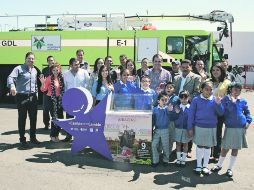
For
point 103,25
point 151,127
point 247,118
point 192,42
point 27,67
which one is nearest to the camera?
point 247,118

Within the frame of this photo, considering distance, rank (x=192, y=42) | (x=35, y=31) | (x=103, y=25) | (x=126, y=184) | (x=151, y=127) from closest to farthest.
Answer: (x=126, y=184) → (x=151, y=127) → (x=192, y=42) → (x=35, y=31) → (x=103, y=25)

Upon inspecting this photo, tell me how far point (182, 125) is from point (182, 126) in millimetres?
22

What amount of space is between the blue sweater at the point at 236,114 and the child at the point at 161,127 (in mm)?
1042

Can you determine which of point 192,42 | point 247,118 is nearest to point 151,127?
point 247,118

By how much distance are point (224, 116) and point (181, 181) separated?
1.31 metres

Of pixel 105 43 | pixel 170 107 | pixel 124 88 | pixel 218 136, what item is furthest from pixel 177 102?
pixel 105 43

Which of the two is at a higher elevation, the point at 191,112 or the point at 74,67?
the point at 74,67

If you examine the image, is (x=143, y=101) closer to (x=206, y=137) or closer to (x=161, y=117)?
(x=161, y=117)

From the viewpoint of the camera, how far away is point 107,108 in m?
6.98

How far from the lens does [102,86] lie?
25.5 ft

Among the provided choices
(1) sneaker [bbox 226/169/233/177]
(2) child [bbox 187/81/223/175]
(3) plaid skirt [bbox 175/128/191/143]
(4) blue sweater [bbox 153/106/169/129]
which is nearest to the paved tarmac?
(1) sneaker [bbox 226/169/233/177]

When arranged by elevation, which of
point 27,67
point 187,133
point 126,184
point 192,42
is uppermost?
point 192,42

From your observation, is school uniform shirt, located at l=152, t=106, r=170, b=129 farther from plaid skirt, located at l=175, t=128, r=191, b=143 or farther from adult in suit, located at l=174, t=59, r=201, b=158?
adult in suit, located at l=174, t=59, r=201, b=158

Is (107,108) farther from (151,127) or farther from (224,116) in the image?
(224,116)
